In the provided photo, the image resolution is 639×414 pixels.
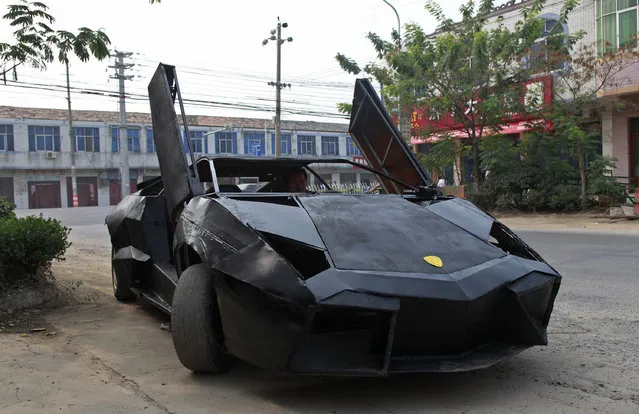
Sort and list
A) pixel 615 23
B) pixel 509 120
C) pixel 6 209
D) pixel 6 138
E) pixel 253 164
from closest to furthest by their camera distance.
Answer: pixel 253 164
pixel 6 209
pixel 615 23
pixel 509 120
pixel 6 138

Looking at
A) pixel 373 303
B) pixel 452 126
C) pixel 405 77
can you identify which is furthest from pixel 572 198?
pixel 373 303

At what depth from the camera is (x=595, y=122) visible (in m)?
20.2

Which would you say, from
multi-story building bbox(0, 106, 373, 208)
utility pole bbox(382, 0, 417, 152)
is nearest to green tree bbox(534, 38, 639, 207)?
utility pole bbox(382, 0, 417, 152)

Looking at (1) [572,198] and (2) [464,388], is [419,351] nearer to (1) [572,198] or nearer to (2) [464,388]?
(2) [464,388]

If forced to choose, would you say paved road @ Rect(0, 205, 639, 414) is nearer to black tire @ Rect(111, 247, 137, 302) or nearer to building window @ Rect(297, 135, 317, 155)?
black tire @ Rect(111, 247, 137, 302)

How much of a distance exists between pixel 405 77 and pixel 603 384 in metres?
18.3

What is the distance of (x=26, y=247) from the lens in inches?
209

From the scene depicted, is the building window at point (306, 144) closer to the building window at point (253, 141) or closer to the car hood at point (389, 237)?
the building window at point (253, 141)

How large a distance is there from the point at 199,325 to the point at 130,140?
50670 mm

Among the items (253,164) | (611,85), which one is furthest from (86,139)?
(253,164)

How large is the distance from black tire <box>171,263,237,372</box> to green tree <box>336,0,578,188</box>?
16668 millimetres

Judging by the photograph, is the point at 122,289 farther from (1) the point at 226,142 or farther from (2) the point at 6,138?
(1) the point at 226,142

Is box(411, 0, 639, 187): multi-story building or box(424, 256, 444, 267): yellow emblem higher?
box(411, 0, 639, 187): multi-story building

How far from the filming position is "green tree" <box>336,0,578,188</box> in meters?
19.0
